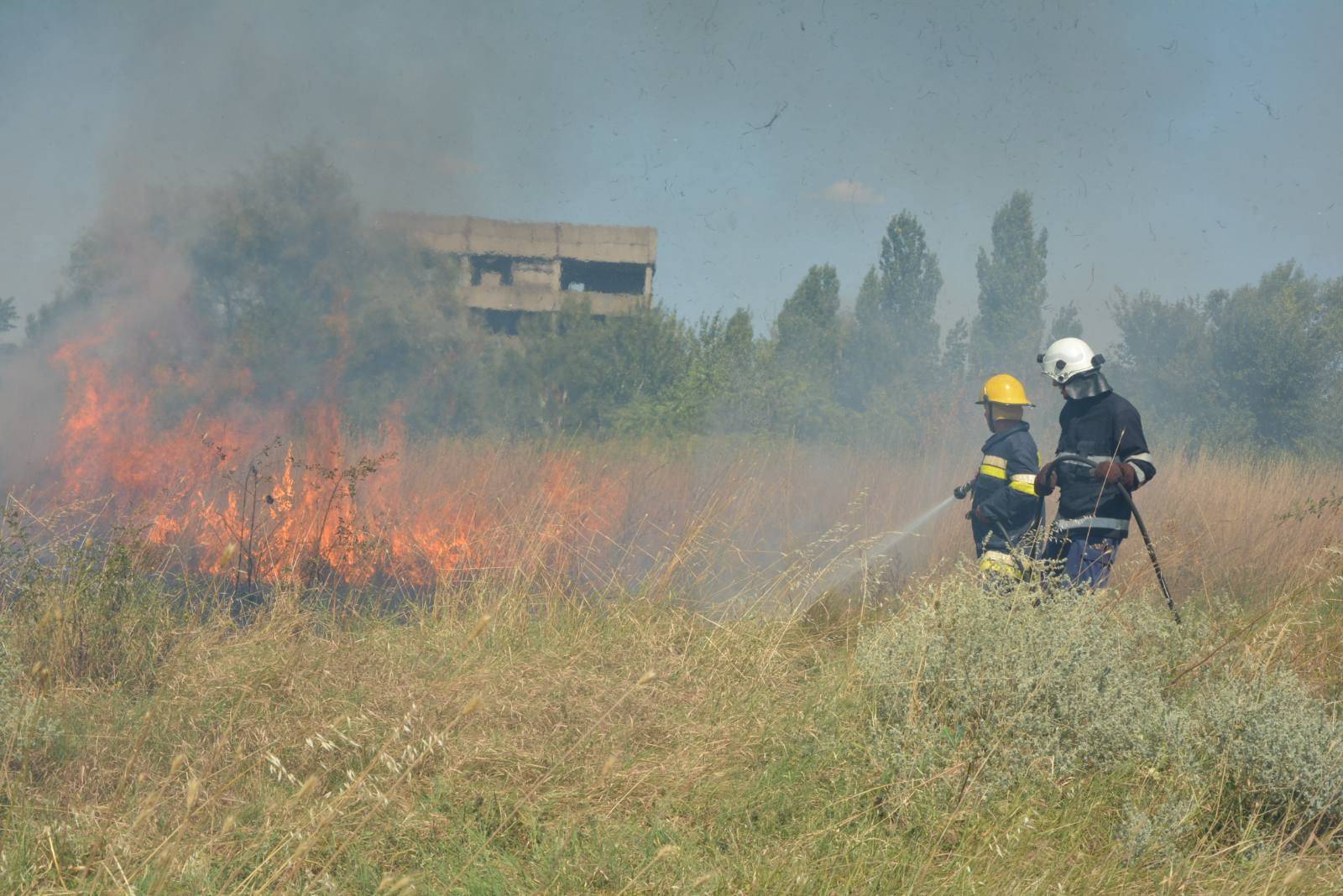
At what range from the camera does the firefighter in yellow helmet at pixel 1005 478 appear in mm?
6035

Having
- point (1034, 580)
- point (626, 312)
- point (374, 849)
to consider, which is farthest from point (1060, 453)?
point (626, 312)

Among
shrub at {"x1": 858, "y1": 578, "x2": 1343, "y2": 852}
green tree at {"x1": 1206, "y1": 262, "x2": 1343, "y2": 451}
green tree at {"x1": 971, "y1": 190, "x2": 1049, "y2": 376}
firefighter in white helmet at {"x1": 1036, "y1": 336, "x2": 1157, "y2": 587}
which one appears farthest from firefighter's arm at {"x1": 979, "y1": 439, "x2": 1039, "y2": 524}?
green tree at {"x1": 971, "y1": 190, "x2": 1049, "y2": 376}

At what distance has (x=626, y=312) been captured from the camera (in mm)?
17859

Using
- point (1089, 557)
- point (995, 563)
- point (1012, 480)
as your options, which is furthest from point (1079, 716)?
point (1012, 480)

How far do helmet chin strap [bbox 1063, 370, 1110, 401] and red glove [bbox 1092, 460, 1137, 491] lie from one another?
0.57 meters

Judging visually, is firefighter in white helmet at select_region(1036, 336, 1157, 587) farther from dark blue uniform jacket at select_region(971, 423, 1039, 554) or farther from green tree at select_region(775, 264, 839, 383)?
green tree at select_region(775, 264, 839, 383)

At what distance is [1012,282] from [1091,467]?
28.4 meters

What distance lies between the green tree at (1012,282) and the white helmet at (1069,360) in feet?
68.2

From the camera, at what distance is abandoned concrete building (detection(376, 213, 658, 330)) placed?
18750mm

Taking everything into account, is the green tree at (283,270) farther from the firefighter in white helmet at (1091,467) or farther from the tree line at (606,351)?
the firefighter in white helmet at (1091,467)

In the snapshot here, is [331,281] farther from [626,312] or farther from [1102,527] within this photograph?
[1102,527]

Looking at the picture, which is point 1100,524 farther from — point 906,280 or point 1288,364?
point 906,280

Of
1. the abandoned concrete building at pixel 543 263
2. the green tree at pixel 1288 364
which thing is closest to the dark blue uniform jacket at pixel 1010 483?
the abandoned concrete building at pixel 543 263

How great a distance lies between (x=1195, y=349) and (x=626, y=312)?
1504cm
